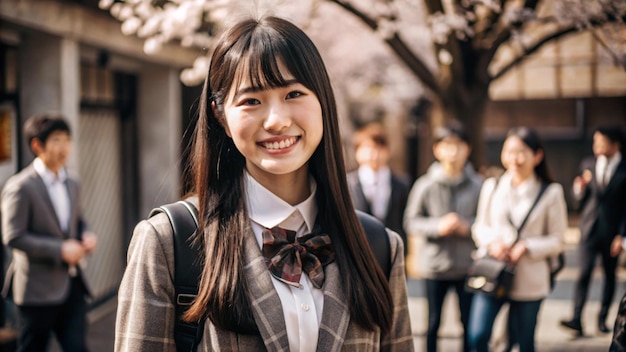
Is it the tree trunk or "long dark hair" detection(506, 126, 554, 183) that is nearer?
"long dark hair" detection(506, 126, 554, 183)

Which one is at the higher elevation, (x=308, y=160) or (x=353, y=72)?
(x=353, y=72)

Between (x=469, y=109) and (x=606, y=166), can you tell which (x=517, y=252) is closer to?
(x=469, y=109)

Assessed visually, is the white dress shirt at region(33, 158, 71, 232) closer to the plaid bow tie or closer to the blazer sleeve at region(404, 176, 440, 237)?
the blazer sleeve at region(404, 176, 440, 237)

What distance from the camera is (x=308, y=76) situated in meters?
2.03

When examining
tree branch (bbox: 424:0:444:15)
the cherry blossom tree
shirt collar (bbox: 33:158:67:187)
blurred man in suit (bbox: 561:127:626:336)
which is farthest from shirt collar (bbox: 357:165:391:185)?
shirt collar (bbox: 33:158:67:187)

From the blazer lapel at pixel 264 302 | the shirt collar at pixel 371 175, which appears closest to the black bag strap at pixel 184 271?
the blazer lapel at pixel 264 302

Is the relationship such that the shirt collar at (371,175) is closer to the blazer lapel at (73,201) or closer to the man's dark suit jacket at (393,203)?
the man's dark suit jacket at (393,203)

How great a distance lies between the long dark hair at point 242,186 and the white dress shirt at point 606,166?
629 centimetres

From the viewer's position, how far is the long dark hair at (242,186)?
1.98 m

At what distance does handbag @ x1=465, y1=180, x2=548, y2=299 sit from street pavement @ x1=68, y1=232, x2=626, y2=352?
1687 mm

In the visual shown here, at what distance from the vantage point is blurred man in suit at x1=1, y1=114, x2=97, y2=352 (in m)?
5.11

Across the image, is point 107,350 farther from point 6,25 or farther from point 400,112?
point 400,112

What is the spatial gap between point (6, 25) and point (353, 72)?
→ 1155 centimetres

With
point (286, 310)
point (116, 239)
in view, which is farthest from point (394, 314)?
point (116, 239)
